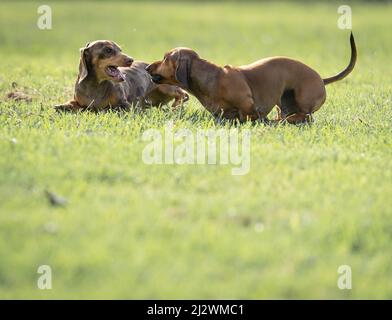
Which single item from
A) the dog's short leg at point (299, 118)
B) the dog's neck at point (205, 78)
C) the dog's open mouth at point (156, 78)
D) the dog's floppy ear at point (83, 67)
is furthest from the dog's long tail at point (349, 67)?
the dog's floppy ear at point (83, 67)

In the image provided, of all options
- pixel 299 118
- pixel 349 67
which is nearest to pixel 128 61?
pixel 299 118

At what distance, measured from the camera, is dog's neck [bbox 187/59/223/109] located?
714cm

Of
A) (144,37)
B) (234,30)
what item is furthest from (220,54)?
(234,30)

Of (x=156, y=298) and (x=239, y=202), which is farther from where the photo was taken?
(x=239, y=202)

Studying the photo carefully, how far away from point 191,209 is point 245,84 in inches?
104

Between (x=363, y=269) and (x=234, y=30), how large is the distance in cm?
1513

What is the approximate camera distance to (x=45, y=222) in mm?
4430

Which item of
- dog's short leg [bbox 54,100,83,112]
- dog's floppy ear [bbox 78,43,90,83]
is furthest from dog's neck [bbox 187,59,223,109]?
dog's short leg [bbox 54,100,83,112]

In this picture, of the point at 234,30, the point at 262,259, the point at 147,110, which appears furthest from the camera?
the point at 234,30

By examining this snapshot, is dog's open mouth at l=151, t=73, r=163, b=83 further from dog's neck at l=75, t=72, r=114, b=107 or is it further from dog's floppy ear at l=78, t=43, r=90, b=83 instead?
dog's floppy ear at l=78, t=43, r=90, b=83

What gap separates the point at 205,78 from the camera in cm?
714

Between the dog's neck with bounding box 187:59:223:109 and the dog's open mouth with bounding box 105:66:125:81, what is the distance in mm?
691

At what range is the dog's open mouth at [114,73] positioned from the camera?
7.43 meters

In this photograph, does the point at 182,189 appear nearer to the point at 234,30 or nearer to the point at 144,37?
the point at 144,37
